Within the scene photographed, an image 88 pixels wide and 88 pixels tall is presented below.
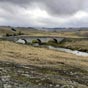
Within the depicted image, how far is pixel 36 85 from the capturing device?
60.5 feet

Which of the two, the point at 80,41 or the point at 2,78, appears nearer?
the point at 2,78

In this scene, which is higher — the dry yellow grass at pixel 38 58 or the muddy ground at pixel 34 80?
the muddy ground at pixel 34 80

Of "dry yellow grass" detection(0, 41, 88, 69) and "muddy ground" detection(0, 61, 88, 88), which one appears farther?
"dry yellow grass" detection(0, 41, 88, 69)

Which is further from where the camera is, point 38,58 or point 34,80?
point 38,58

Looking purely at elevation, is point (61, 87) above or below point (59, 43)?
above

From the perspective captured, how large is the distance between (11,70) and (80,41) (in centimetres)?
8573

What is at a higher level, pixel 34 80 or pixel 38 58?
pixel 34 80

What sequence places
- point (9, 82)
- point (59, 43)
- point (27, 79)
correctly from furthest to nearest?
1. point (59, 43)
2. point (27, 79)
3. point (9, 82)

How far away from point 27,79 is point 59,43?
94.0 metres

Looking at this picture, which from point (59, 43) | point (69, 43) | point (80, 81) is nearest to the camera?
point (80, 81)

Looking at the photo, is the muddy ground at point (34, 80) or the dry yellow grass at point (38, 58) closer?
the muddy ground at point (34, 80)

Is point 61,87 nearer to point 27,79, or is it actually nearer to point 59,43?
point 27,79

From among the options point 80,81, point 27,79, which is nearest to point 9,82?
point 27,79

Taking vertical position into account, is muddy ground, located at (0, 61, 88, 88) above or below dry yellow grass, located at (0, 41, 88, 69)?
above
